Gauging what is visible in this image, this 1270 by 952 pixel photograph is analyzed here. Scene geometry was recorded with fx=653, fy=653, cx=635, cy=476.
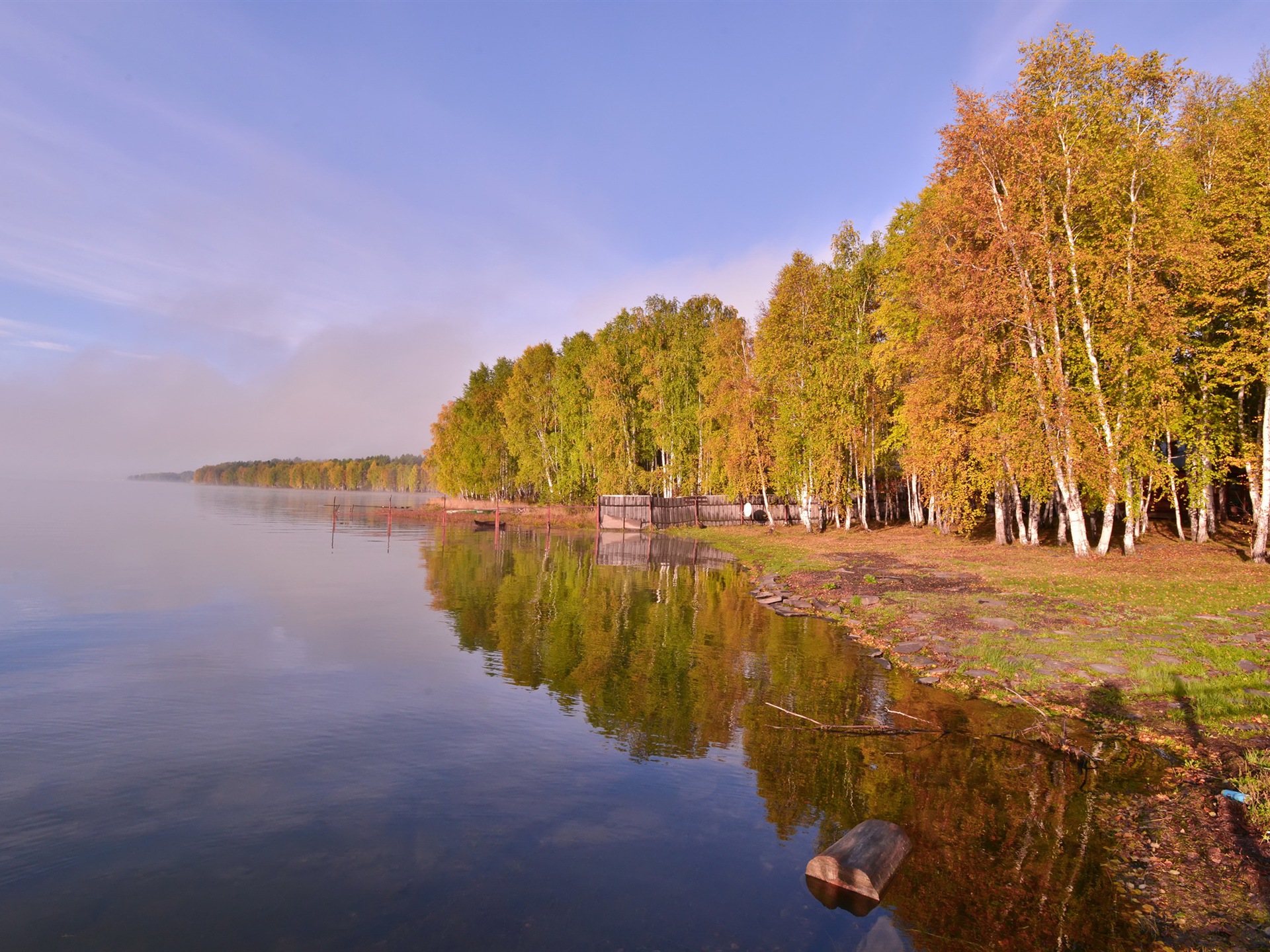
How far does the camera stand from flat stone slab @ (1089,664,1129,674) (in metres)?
12.6

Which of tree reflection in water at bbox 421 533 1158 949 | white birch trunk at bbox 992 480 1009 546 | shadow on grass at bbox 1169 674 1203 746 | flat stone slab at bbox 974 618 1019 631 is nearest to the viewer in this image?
tree reflection in water at bbox 421 533 1158 949

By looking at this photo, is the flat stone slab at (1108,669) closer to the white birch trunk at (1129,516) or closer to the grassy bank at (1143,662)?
the grassy bank at (1143,662)

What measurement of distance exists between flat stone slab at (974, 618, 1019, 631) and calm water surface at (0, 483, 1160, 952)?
3.24 metres

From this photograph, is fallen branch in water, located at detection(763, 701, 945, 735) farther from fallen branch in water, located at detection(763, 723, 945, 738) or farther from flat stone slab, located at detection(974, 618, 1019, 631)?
flat stone slab, located at detection(974, 618, 1019, 631)

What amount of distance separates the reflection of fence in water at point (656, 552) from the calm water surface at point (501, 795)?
18.3 metres

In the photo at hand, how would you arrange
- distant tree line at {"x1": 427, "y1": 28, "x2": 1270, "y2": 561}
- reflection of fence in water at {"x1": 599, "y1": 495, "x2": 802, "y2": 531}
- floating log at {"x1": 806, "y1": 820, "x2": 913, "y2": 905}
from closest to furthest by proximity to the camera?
1. floating log at {"x1": 806, "y1": 820, "x2": 913, "y2": 905}
2. distant tree line at {"x1": 427, "y1": 28, "x2": 1270, "y2": 561}
3. reflection of fence in water at {"x1": 599, "y1": 495, "x2": 802, "y2": 531}

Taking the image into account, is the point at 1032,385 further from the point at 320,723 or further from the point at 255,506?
the point at 255,506

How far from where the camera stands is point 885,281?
38750 mm

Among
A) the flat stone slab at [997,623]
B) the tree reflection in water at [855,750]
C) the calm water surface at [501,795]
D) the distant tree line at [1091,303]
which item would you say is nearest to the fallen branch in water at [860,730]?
the tree reflection in water at [855,750]

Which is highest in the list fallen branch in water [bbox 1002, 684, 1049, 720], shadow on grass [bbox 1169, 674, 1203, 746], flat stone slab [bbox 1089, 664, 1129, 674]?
flat stone slab [bbox 1089, 664, 1129, 674]

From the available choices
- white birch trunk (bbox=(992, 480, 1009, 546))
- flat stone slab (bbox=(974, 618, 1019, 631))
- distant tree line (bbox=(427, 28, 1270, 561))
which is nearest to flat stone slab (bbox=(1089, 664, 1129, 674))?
flat stone slab (bbox=(974, 618, 1019, 631))

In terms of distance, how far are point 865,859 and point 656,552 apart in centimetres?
3738

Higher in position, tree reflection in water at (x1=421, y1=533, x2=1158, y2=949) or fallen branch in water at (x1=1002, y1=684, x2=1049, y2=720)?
fallen branch in water at (x1=1002, y1=684, x2=1049, y2=720)

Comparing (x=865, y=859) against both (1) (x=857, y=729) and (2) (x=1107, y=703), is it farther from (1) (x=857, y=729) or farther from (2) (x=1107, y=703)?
(2) (x=1107, y=703)
